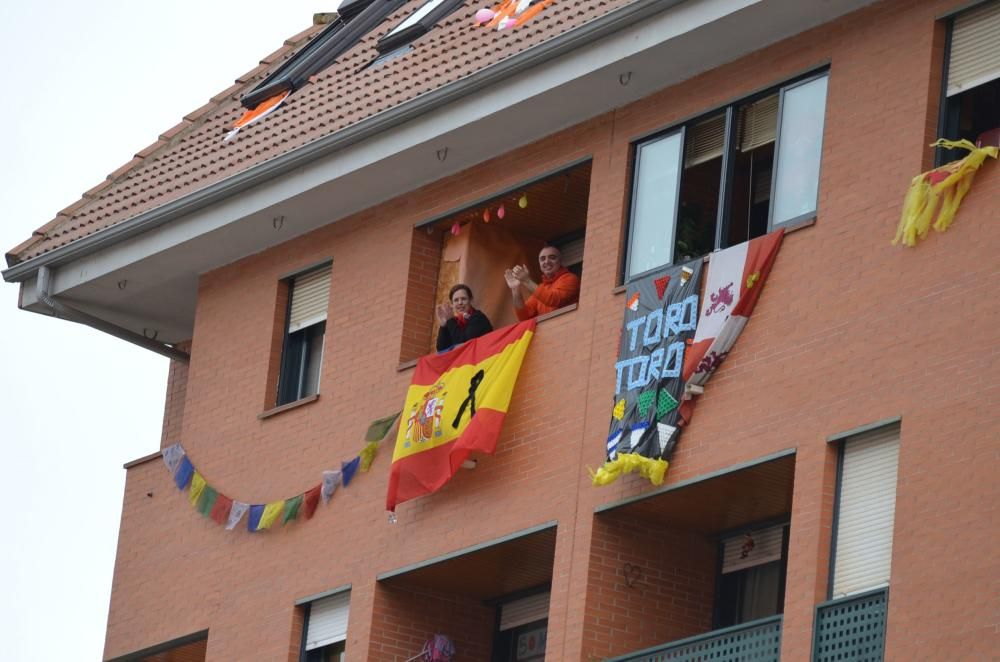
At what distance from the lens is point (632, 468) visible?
22969 millimetres

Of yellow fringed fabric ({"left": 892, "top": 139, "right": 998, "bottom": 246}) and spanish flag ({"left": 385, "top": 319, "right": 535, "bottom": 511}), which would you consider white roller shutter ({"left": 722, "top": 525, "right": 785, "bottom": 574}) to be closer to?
spanish flag ({"left": 385, "top": 319, "right": 535, "bottom": 511})

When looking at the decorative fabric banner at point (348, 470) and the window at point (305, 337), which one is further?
the window at point (305, 337)

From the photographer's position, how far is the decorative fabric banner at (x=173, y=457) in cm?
2880

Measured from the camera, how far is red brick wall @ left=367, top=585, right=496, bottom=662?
84.1ft

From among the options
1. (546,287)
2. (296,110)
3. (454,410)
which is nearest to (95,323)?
(296,110)

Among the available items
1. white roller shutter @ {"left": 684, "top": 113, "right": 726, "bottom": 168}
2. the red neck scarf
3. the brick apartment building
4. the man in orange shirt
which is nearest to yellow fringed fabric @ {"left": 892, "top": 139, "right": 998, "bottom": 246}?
the brick apartment building

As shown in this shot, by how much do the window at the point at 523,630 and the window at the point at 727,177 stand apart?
361cm

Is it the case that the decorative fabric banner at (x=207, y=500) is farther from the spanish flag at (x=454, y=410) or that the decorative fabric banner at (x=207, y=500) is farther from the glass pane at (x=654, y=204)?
the glass pane at (x=654, y=204)

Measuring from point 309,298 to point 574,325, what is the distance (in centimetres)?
445

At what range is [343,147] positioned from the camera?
26688mm

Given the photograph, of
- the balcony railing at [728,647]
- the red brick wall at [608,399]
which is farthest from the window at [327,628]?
the balcony railing at [728,647]

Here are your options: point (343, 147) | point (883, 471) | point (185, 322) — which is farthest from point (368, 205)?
point (883, 471)

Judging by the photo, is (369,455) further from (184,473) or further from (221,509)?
(184,473)

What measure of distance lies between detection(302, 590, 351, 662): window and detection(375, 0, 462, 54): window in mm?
6212
